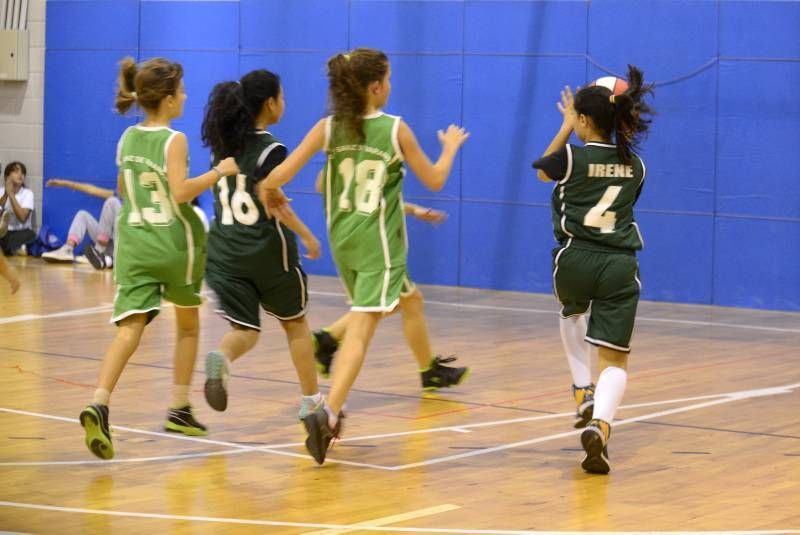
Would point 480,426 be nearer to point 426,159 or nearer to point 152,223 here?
point 426,159

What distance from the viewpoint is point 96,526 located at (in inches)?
177

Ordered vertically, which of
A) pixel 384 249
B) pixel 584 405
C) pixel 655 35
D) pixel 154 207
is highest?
pixel 655 35

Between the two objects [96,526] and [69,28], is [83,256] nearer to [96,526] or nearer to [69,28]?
[69,28]

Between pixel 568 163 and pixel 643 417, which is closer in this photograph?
pixel 568 163

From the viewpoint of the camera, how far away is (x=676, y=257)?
11688mm

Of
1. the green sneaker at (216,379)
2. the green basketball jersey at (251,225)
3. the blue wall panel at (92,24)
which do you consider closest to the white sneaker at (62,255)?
the blue wall panel at (92,24)

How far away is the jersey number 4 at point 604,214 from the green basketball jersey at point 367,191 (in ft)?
2.48

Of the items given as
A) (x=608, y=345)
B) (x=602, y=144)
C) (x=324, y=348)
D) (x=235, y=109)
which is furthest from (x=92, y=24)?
(x=608, y=345)

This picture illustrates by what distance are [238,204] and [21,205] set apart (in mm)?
9208

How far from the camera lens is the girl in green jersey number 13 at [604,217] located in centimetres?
543

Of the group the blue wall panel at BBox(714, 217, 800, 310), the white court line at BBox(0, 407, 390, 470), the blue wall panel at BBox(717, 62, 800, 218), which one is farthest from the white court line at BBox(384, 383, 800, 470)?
the blue wall panel at BBox(717, 62, 800, 218)

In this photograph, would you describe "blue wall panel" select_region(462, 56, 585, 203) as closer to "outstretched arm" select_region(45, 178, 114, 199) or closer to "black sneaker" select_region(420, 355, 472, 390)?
"outstretched arm" select_region(45, 178, 114, 199)

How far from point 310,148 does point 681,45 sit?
680 centimetres

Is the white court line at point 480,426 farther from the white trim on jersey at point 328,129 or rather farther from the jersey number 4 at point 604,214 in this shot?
the white trim on jersey at point 328,129
